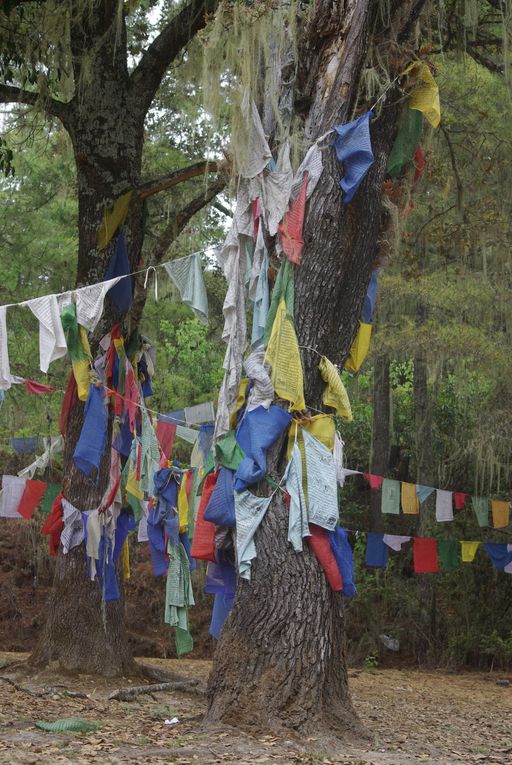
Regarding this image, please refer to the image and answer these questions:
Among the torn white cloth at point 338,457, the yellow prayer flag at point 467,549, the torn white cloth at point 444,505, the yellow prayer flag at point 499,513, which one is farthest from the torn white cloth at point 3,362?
the yellow prayer flag at point 467,549

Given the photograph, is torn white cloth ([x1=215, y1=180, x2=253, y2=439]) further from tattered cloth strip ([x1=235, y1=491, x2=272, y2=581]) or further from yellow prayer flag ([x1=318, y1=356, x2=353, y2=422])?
tattered cloth strip ([x1=235, y1=491, x2=272, y2=581])

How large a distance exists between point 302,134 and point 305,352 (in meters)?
1.41

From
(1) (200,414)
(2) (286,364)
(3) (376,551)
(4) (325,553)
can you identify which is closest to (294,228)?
(2) (286,364)

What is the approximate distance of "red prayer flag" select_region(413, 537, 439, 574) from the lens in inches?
454

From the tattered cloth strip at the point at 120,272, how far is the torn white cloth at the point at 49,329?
150 cm

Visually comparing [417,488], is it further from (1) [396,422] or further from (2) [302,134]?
(2) [302,134]

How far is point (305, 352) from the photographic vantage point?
235 inches

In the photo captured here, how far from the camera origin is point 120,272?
8266mm

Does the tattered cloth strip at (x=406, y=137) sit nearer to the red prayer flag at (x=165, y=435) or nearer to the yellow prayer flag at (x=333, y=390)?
the yellow prayer flag at (x=333, y=390)

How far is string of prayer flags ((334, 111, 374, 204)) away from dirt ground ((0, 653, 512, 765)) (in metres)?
3.23

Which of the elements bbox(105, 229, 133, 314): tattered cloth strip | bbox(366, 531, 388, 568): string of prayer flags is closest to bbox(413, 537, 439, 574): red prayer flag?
bbox(366, 531, 388, 568): string of prayer flags

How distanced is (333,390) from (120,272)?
2.96m

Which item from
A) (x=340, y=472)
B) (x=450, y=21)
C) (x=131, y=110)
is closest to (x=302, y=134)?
(x=340, y=472)

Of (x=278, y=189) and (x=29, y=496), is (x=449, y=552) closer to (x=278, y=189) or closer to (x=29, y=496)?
(x=29, y=496)
